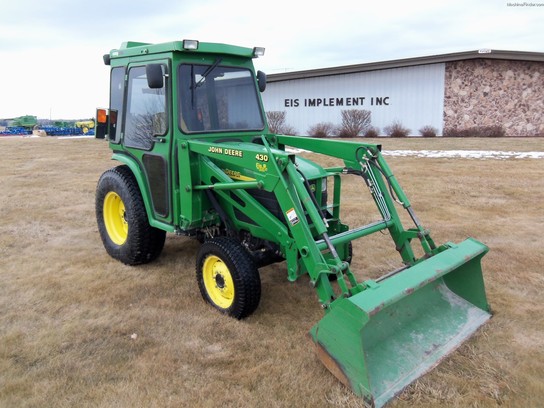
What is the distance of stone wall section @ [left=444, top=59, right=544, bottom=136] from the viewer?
18.9 meters

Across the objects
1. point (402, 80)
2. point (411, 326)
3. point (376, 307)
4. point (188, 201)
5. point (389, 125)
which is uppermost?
point (402, 80)

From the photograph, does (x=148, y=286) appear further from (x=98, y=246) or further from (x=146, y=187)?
(x=98, y=246)

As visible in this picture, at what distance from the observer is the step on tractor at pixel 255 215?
300 centimetres

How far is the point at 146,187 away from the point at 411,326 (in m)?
2.81

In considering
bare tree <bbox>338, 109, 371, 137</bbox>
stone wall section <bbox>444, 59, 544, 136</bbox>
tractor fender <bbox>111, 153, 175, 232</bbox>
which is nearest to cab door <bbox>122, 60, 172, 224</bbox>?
tractor fender <bbox>111, 153, 175, 232</bbox>

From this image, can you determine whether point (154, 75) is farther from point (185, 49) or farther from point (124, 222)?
point (124, 222)

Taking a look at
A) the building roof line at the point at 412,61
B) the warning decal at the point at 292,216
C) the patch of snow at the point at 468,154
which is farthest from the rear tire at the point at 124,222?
the building roof line at the point at 412,61

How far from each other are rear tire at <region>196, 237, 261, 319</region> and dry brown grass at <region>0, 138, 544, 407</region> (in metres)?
0.13

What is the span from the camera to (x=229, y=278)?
381cm

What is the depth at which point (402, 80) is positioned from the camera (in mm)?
20406

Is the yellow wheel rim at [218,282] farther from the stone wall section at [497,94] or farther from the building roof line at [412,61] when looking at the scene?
the stone wall section at [497,94]

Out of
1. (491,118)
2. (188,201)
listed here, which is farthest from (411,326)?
(491,118)

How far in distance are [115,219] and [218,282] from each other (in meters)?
1.97

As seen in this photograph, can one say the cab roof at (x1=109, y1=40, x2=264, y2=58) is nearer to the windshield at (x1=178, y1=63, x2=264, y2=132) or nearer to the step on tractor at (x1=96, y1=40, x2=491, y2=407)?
the step on tractor at (x1=96, y1=40, x2=491, y2=407)
